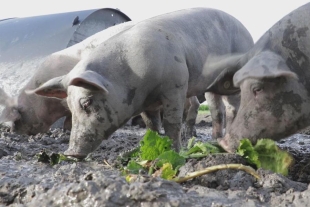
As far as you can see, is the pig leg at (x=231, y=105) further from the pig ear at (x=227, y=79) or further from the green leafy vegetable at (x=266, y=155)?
the green leafy vegetable at (x=266, y=155)

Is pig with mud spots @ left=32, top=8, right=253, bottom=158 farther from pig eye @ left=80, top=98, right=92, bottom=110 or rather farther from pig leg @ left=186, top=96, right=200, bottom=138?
pig leg @ left=186, top=96, right=200, bottom=138

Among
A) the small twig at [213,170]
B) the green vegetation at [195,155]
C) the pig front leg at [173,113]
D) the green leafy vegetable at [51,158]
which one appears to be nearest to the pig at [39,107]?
the pig front leg at [173,113]

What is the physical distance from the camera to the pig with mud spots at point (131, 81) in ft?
13.9

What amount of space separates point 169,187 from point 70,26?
22.9 feet

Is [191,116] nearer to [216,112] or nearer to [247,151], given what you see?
[216,112]

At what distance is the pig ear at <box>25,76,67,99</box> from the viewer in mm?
4684

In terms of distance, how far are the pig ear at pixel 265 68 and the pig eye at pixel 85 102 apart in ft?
3.54

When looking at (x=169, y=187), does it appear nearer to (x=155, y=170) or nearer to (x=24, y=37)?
(x=155, y=170)

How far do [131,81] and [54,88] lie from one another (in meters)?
0.72

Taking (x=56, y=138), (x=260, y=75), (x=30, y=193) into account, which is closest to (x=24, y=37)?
(x=56, y=138)

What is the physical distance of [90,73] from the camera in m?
4.12

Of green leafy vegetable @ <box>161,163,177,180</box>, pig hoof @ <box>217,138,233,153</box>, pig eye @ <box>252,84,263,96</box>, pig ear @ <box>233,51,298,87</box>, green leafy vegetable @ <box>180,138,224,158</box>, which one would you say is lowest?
pig hoof @ <box>217,138,233,153</box>

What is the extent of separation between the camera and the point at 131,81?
4.37 m

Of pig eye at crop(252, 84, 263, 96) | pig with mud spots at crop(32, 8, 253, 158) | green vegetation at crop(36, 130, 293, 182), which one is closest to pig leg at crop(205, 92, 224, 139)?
pig with mud spots at crop(32, 8, 253, 158)
